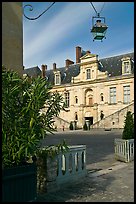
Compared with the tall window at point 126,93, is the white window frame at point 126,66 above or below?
above

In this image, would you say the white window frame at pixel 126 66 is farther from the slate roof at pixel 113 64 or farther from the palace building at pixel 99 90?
the slate roof at pixel 113 64

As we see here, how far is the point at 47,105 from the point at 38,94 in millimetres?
500

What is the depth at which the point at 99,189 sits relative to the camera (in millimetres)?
5633

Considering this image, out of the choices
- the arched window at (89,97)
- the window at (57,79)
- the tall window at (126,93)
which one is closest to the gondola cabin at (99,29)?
the tall window at (126,93)

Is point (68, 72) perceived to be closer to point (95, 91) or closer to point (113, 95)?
point (95, 91)

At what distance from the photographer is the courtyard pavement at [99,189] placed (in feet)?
16.2

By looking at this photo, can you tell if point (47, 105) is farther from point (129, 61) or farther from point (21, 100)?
point (129, 61)

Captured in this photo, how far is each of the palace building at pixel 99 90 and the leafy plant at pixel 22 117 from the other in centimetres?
3555

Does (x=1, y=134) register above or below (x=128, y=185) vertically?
above

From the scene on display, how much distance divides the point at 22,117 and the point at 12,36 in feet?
11.8

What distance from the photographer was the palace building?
1625 inches

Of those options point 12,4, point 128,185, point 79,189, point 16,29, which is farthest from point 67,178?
point 12,4

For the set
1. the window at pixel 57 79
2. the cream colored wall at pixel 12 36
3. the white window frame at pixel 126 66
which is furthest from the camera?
the window at pixel 57 79

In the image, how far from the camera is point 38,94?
4.37 meters
